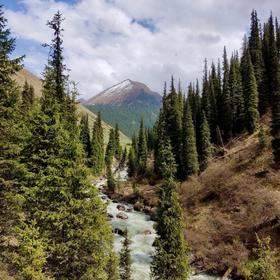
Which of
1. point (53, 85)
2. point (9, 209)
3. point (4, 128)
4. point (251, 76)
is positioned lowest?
point (9, 209)

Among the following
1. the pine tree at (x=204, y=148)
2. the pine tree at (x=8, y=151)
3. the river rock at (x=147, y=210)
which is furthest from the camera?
the pine tree at (x=204, y=148)

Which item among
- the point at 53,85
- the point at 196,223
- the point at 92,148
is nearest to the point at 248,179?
the point at 196,223

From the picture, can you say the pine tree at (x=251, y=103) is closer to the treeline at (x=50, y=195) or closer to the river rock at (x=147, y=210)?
the river rock at (x=147, y=210)

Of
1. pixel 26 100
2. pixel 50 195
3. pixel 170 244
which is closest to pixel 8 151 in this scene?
pixel 50 195

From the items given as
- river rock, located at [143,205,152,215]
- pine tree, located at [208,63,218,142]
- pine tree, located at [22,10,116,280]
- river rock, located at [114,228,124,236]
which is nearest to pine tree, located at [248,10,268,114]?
pine tree, located at [208,63,218,142]

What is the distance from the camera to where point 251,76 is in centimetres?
8794

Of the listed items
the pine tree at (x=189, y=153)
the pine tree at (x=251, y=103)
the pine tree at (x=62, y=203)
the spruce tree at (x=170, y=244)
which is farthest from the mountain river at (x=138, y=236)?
the pine tree at (x=251, y=103)

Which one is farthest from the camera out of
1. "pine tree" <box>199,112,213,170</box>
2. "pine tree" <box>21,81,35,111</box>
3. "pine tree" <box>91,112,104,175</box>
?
"pine tree" <box>91,112,104,175</box>

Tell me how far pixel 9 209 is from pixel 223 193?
44816mm

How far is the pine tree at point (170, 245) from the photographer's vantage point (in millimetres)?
31328

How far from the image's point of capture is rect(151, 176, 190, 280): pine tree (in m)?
31.3

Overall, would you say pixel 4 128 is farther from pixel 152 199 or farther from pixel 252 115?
pixel 252 115

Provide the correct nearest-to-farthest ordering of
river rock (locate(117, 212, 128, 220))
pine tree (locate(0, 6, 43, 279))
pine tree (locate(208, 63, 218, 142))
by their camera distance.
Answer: pine tree (locate(0, 6, 43, 279)), river rock (locate(117, 212, 128, 220)), pine tree (locate(208, 63, 218, 142))

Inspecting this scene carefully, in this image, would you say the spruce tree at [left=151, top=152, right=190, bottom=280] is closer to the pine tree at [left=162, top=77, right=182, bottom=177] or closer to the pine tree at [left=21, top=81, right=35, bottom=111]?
the pine tree at [left=21, top=81, right=35, bottom=111]
